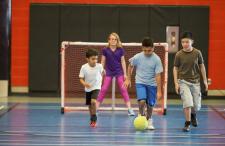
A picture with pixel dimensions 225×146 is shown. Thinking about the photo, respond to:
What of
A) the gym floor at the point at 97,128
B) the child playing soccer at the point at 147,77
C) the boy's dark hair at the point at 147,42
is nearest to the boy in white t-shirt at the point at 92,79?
the gym floor at the point at 97,128

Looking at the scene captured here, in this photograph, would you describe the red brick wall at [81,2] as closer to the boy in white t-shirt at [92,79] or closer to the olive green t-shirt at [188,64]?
the boy in white t-shirt at [92,79]

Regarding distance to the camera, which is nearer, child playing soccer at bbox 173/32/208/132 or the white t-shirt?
child playing soccer at bbox 173/32/208/132

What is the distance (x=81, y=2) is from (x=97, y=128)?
738 cm

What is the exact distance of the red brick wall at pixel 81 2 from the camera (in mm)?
16891

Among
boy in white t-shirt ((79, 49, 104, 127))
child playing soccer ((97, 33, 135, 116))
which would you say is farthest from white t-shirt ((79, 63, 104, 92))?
child playing soccer ((97, 33, 135, 116))

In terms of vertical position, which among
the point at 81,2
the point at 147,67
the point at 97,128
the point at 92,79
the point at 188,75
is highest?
the point at 81,2

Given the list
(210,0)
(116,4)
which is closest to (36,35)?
(116,4)

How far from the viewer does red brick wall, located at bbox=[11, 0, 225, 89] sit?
16.9m

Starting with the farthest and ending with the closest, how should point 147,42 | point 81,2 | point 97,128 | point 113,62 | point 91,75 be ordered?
point 81,2 → point 113,62 → point 91,75 → point 97,128 → point 147,42

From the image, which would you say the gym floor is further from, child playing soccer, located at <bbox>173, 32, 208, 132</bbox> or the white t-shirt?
the white t-shirt

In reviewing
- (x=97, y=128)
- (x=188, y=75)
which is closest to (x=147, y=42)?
(x=188, y=75)

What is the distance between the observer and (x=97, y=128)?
33.8 feet

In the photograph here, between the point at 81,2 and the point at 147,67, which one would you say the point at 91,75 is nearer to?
the point at 147,67

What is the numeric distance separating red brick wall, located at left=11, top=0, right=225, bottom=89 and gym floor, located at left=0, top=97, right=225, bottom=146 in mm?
2939
